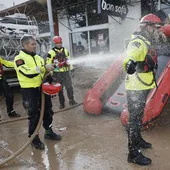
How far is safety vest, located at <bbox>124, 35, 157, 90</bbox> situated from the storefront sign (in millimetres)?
6536

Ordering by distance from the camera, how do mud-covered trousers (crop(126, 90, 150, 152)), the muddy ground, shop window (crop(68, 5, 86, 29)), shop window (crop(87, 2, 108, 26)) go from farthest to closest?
shop window (crop(68, 5, 86, 29))
shop window (crop(87, 2, 108, 26))
the muddy ground
mud-covered trousers (crop(126, 90, 150, 152))

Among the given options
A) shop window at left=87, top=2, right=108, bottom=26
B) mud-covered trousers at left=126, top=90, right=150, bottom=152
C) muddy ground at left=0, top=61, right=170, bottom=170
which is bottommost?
muddy ground at left=0, top=61, right=170, bottom=170

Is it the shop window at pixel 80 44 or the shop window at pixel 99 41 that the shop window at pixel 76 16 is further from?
the shop window at pixel 99 41

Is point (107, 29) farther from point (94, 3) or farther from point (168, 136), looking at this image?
point (168, 136)

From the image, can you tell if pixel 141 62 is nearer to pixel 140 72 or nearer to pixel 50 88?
pixel 140 72

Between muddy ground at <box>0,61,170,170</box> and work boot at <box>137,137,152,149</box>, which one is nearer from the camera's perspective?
muddy ground at <box>0,61,170,170</box>

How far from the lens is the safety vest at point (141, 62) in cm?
278

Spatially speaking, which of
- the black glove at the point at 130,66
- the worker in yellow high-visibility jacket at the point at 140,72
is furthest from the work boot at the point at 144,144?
the black glove at the point at 130,66

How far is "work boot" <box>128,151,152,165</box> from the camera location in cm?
300

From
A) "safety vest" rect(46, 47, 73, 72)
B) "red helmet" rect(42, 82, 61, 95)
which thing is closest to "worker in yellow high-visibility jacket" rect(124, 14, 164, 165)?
"red helmet" rect(42, 82, 61, 95)

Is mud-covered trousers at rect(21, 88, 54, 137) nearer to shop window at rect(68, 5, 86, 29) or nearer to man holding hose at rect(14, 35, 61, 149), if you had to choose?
man holding hose at rect(14, 35, 61, 149)

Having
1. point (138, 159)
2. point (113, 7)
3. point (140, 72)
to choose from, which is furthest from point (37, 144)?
point (113, 7)

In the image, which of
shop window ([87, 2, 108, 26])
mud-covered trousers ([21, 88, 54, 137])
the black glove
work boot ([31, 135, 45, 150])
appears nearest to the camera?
the black glove

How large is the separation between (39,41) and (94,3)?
516 cm
